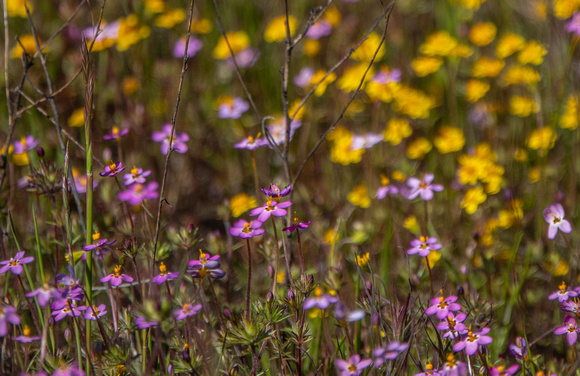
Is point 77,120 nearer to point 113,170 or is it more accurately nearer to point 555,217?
point 113,170

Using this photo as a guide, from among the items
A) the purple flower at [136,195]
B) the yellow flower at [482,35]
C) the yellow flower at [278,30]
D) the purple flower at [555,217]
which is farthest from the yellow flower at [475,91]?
the purple flower at [136,195]

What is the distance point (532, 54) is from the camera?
3.84m

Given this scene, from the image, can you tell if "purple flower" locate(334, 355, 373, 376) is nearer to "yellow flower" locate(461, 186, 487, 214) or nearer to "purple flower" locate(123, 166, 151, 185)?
"purple flower" locate(123, 166, 151, 185)

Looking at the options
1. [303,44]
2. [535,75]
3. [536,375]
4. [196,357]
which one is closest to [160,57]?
[303,44]

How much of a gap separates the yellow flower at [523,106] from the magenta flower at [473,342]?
2289 mm

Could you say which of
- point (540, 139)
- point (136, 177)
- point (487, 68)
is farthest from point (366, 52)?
point (136, 177)

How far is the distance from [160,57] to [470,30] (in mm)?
Answer: 2434

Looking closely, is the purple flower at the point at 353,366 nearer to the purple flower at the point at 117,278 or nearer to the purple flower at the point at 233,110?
the purple flower at the point at 117,278

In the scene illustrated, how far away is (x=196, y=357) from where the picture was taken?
1.86 m

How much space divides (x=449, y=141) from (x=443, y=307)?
6.39ft

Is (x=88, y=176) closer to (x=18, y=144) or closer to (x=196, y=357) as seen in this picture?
(x=196, y=357)

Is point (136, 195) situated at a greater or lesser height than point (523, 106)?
greater

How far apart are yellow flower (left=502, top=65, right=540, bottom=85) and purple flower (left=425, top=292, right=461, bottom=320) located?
7.65ft

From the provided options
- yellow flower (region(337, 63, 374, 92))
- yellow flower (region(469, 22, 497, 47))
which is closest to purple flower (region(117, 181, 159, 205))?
yellow flower (region(337, 63, 374, 92))
